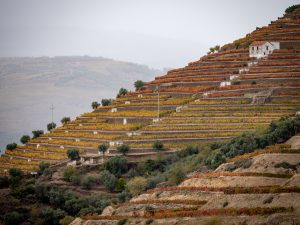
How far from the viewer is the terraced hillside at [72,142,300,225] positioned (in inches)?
1953

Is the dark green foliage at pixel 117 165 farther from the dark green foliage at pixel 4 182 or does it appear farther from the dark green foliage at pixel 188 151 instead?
the dark green foliage at pixel 4 182

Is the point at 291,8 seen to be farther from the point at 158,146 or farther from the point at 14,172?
the point at 14,172

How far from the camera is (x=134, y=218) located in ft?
195

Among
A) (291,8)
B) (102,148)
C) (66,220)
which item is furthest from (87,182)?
(291,8)

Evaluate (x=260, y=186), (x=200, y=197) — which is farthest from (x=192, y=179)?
(x=260, y=186)

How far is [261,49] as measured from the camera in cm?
11544

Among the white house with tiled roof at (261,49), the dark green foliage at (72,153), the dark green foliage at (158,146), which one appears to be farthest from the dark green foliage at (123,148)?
the white house with tiled roof at (261,49)

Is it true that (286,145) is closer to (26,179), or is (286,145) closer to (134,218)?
(134,218)

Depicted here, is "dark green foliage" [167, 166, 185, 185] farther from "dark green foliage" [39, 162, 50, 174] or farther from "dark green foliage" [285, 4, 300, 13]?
"dark green foliage" [285, 4, 300, 13]

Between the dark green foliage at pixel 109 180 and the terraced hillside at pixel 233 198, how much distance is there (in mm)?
17910

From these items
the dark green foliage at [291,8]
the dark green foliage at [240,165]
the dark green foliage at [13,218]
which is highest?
the dark green foliage at [291,8]

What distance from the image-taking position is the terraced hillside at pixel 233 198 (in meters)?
49.6

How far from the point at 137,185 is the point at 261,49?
3944 cm

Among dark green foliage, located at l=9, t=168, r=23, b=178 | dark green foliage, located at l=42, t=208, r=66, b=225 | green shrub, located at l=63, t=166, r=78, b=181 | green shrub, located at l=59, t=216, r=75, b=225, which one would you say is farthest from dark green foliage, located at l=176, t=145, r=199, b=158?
dark green foliage, located at l=9, t=168, r=23, b=178
